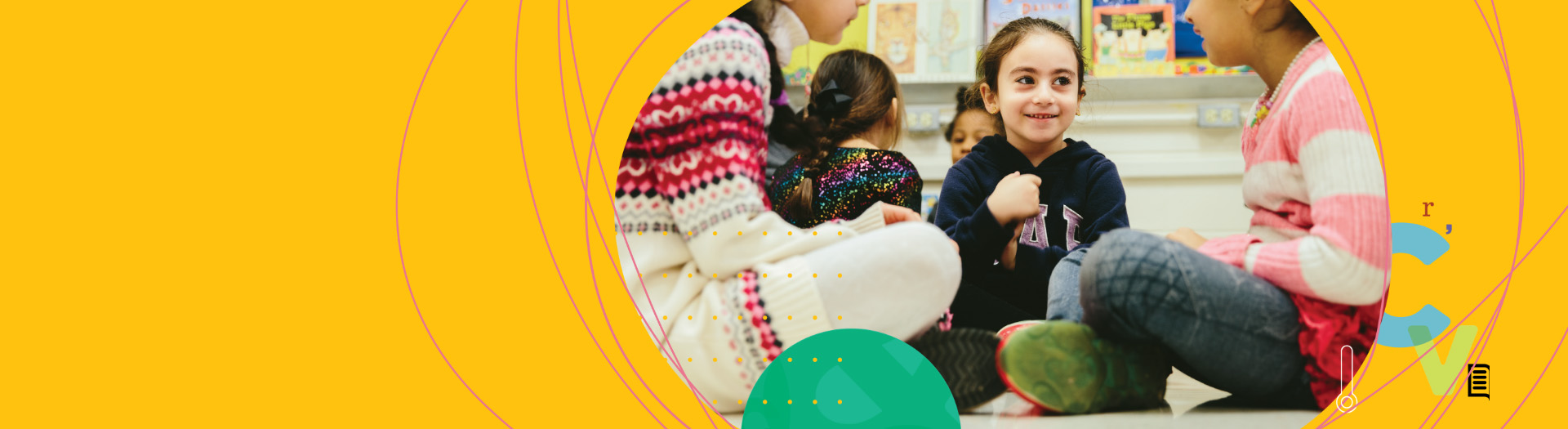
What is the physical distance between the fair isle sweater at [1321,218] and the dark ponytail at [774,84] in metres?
0.41

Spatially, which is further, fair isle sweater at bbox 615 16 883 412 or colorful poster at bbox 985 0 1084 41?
colorful poster at bbox 985 0 1084 41

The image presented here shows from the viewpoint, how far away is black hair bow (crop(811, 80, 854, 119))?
1.08 metres

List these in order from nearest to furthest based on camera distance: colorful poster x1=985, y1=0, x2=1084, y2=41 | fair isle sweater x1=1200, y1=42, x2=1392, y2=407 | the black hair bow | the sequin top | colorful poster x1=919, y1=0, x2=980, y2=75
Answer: fair isle sweater x1=1200, y1=42, x2=1392, y2=407 → the sequin top → the black hair bow → colorful poster x1=985, y1=0, x2=1084, y2=41 → colorful poster x1=919, y1=0, x2=980, y2=75

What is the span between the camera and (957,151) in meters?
1.62

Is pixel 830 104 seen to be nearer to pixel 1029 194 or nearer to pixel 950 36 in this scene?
pixel 1029 194

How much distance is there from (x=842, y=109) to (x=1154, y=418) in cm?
48

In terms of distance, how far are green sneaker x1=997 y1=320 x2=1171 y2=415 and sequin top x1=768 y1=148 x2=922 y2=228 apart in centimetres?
23

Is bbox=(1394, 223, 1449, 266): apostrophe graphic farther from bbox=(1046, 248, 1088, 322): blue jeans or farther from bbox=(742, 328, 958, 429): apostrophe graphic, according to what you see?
bbox=(742, 328, 958, 429): apostrophe graphic

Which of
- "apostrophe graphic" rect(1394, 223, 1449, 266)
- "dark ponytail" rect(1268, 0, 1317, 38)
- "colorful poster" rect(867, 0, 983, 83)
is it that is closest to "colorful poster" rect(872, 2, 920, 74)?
"colorful poster" rect(867, 0, 983, 83)

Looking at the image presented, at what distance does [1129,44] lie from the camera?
1336mm

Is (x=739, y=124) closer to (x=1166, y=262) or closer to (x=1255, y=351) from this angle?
(x=1166, y=262)

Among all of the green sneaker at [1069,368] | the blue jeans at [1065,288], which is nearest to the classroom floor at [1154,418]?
the green sneaker at [1069,368]

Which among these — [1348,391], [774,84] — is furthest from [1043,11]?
[1348,391]

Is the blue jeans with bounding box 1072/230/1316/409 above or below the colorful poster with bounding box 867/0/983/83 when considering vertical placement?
below
